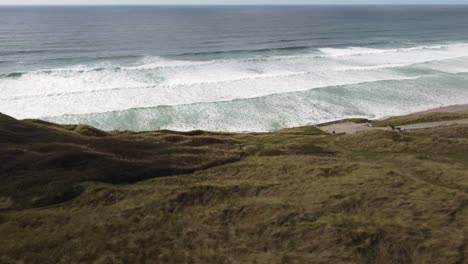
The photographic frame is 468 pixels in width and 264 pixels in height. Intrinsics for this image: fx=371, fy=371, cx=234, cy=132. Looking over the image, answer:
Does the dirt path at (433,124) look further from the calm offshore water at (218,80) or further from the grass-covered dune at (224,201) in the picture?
the calm offshore water at (218,80)

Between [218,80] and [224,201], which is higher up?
[218,80]

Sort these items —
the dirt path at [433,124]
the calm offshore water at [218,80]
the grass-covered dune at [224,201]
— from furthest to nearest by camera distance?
the calm offshore water at [218,80] < the dirt path at [433,124] < the grass-covered dune at [224,201]

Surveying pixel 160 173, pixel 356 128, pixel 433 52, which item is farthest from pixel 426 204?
pixel 433 52

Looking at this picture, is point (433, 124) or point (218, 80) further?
point (218, 80)

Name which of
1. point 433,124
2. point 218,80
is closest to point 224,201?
point 433,124

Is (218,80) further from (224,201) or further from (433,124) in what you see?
(224,201)

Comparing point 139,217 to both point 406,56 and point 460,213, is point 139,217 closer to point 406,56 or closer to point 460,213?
point 460,213

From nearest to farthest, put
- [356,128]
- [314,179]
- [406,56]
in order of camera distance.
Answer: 1. [314,179]
2. [356,128]
3. [406,56]

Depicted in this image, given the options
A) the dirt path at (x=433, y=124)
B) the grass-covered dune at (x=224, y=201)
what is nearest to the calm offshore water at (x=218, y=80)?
the dirt path at (x=433, y=124)
